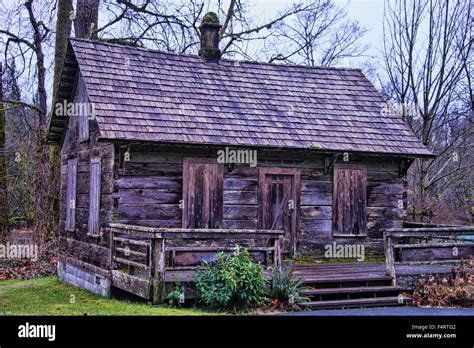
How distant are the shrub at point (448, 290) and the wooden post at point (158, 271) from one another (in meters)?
5.29

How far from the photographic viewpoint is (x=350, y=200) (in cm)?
1781

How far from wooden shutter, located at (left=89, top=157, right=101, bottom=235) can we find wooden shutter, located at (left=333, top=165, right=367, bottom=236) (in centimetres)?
591

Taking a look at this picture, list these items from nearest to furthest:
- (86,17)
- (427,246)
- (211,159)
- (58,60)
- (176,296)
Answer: (176,296) < (427,246) < (211,159) < (58,60) < (86,17)

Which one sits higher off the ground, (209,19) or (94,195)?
(209,19)

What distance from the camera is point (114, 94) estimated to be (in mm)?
16359

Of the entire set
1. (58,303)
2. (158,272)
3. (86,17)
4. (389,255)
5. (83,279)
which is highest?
(86,17)

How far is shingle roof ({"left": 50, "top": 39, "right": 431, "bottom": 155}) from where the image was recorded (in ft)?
Result: 52.4

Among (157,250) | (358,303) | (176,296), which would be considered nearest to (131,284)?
(157,250)

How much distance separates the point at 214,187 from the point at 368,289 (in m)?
4.38

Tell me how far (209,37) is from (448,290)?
9.74 metres

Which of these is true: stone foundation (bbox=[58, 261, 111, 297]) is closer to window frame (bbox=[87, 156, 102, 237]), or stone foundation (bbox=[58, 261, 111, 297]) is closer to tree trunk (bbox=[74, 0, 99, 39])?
window frame (bbox=[87, 156, 102, 237])

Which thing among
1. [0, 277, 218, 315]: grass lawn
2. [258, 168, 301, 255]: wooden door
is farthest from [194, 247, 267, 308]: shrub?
[258, 168, 301, 255]: wooden door

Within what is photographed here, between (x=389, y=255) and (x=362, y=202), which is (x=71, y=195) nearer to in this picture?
(x=362, y=202)
